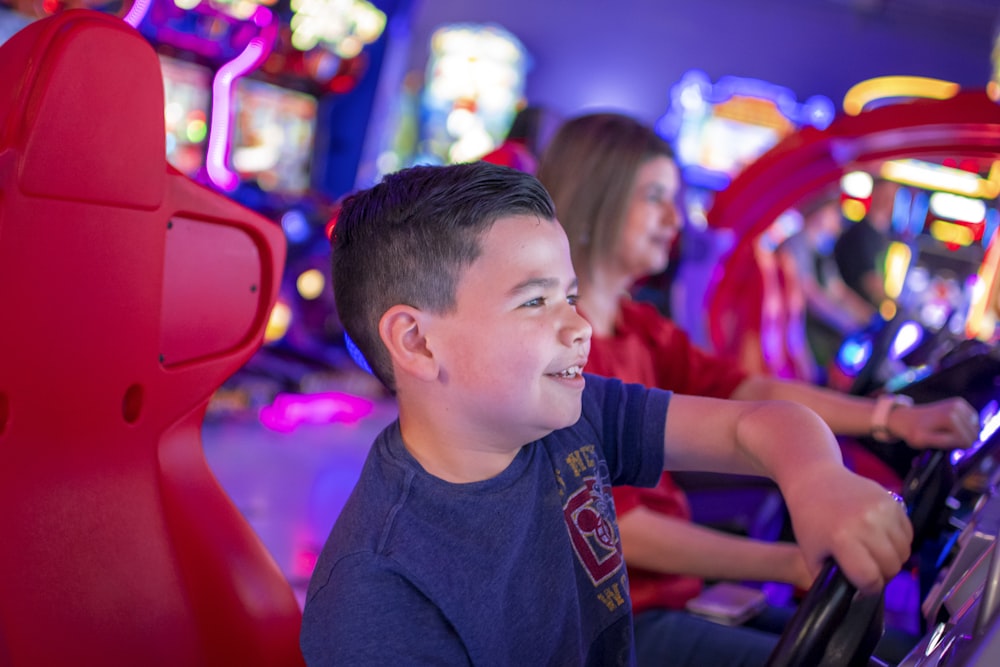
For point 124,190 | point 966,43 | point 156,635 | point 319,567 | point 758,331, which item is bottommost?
point 758,331

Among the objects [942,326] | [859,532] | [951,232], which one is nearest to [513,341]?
[859,532]

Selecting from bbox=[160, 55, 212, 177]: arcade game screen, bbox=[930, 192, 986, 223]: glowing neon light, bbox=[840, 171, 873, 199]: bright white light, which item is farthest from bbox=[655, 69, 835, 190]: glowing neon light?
bbox=[160, 55, 212, 177]: arcade game screen

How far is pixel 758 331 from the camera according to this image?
3.29m

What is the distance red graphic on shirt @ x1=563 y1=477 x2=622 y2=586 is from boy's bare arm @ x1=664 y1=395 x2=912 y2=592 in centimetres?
9

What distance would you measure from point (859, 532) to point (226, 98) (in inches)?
130

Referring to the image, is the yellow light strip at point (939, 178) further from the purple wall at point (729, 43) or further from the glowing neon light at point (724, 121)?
the purple wall at point (729, 43)

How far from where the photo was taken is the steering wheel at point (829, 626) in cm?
57

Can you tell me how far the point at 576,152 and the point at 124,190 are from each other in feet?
2.67

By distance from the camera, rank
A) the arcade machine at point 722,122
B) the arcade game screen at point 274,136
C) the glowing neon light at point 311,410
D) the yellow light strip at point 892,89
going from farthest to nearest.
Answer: the arcade machine at point 722,122
the yellow light strip at point 892,89
the arcade game screen at point 274,136
the glowing neon light at point 311,410

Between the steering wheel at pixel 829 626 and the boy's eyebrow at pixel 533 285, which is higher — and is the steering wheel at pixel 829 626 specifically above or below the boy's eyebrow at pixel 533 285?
below

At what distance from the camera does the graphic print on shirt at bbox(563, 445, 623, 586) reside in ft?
2.60

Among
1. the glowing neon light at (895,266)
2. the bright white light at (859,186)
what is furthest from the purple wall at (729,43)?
the glowing neon light at (895,266)

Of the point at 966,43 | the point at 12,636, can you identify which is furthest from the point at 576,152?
the point at 966,43

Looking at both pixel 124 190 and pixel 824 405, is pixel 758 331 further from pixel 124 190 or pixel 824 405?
pixel 124 190
